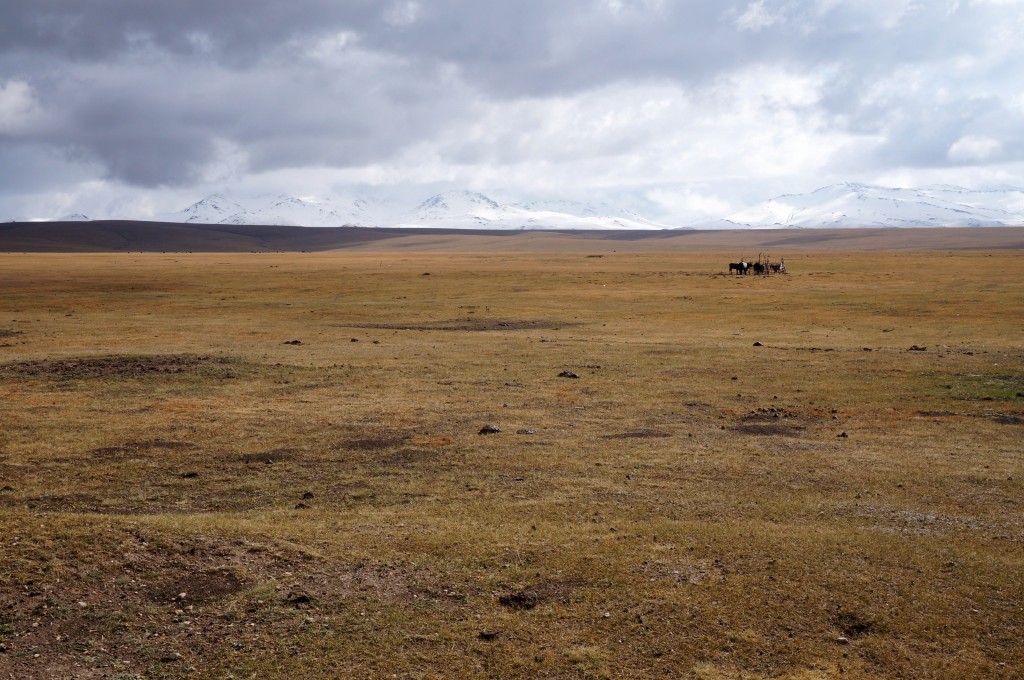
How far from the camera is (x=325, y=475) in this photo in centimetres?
1332

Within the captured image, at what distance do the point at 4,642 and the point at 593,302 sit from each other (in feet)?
148

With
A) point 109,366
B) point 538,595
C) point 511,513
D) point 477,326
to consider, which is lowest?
point 538,595

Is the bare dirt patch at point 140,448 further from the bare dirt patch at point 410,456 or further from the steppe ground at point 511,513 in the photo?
the bare dirt patch at point 410,456

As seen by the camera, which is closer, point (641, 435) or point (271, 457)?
point (271, 457)

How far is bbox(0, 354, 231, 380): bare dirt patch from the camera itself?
2159cm

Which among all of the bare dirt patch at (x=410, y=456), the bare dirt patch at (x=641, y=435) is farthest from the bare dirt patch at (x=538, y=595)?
the bare dirt patch at (x=641, y=435)

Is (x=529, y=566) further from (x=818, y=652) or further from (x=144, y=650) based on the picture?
(x=144, y=650)

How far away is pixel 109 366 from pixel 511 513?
14.8m

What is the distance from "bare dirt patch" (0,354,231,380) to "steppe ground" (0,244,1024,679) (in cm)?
13

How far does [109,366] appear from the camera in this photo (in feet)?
73.1

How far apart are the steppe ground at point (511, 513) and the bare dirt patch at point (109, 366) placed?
0.43 feet

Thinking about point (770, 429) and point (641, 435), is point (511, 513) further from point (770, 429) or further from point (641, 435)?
point (770, 429)

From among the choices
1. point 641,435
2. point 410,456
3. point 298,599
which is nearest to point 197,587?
point 298,599

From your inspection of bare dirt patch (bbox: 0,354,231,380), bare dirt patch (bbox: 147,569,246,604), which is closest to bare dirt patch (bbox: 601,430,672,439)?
bare dirt patch (bbox: 147,569,246,604)
